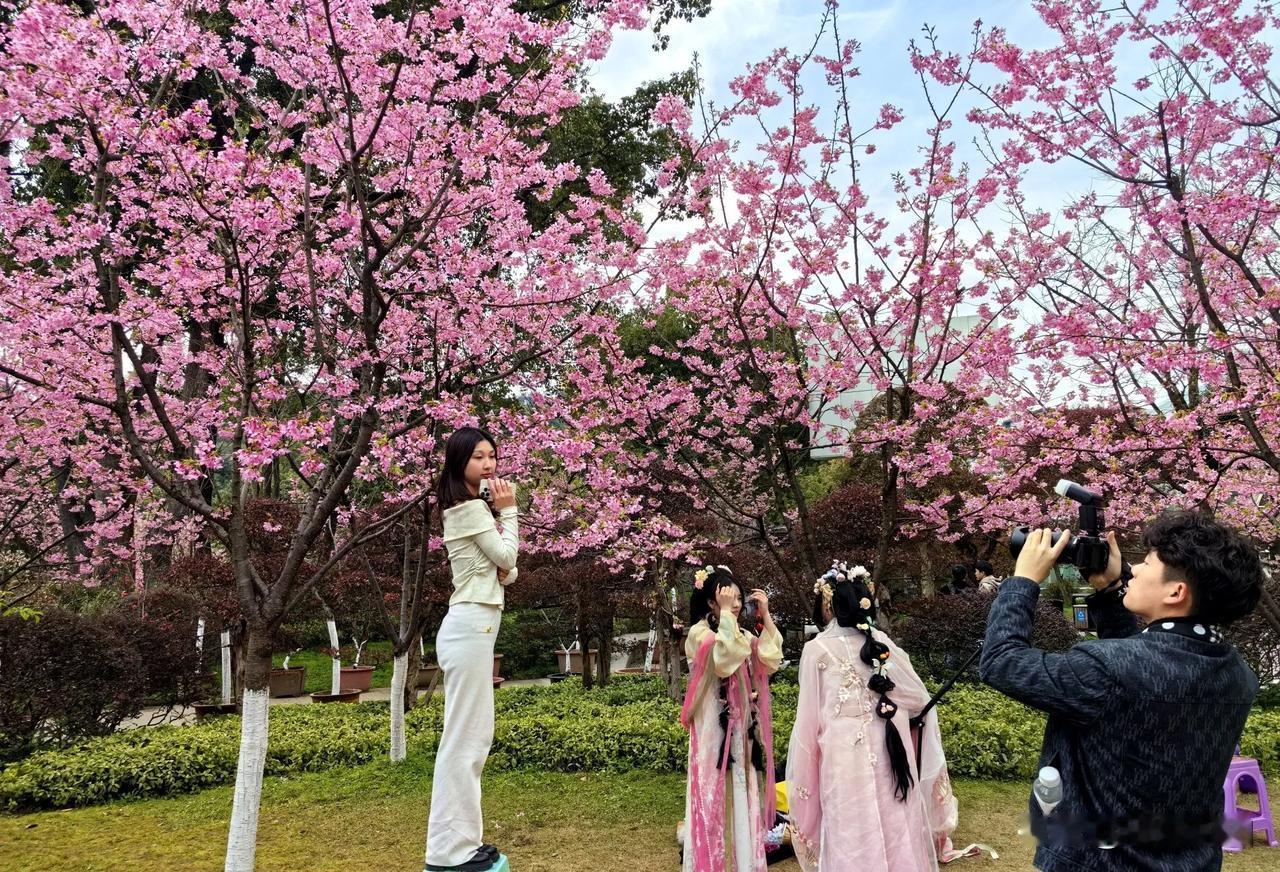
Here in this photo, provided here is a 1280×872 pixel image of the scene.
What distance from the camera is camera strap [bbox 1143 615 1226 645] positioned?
65.8 inches

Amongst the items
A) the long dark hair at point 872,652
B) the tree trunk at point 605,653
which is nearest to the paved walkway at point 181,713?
the tree trunk at point 605,653

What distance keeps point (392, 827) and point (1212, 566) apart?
17.9 feet

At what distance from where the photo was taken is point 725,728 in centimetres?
413

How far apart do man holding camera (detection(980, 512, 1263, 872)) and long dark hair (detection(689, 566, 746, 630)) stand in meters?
2.42

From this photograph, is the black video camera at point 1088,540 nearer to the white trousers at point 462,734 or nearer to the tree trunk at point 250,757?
the white trousers at point 462,734

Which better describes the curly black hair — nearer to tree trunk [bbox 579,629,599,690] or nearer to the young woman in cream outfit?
the young woman in cream outfit

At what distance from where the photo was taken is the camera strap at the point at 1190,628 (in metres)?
1.67

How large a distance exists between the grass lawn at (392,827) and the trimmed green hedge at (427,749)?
0.81 ft

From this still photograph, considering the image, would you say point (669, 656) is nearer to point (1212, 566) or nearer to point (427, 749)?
point (427, 749)

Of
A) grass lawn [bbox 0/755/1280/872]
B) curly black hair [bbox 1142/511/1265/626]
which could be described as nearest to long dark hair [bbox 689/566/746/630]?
grass lawn [bbox 0/755/1280/872]

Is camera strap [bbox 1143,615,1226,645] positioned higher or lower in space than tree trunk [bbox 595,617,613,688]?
higher

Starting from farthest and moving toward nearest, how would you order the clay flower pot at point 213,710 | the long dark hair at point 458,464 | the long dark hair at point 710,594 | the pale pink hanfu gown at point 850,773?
the clay flower pot at point 213,710, the long dark hair at point 710,594, the pale pink hanfu gown at point 850,773, the long dark hair at point 458,464

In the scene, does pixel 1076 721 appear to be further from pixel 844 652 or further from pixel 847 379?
pixel 847 379

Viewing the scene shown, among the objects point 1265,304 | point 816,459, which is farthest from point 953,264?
point 816,459
